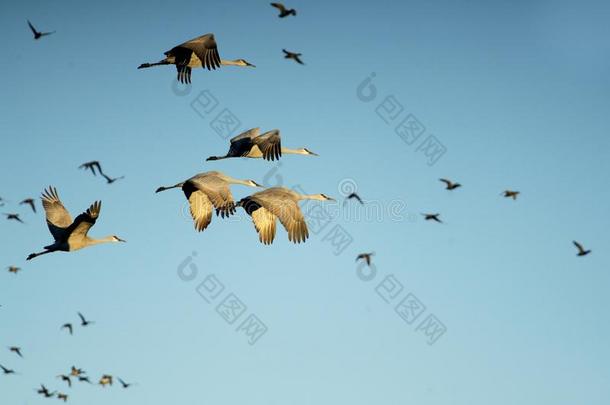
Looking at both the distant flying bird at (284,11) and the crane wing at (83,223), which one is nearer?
the crane wing at (83,223)

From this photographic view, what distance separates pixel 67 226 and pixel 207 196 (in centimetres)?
409

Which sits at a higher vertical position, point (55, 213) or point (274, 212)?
point (55, 213)

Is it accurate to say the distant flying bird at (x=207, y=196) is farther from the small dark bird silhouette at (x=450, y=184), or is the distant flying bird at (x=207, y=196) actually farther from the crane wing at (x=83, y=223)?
the small dark bird silhouette at (x=450, y=184)

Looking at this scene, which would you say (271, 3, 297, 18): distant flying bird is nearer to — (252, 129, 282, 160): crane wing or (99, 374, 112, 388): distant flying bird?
(252, 129, 282, 160): crane wing

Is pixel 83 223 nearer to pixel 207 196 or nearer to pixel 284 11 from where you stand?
pixel 207 196

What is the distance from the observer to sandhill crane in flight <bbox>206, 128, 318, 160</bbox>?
91.8 feet

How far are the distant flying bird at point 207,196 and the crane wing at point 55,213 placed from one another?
10.8ft

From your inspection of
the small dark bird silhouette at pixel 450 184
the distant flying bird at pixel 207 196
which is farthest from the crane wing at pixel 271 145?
the small dark bird silhouette at pixel 450 184

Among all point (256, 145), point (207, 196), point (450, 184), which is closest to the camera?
point (207, 196)

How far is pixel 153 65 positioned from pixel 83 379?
21.2 m

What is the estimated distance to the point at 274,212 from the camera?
25750mm

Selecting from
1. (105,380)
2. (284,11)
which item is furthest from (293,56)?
(105,380)

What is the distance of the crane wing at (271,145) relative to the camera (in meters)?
27.9

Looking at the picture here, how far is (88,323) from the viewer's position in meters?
46.9
